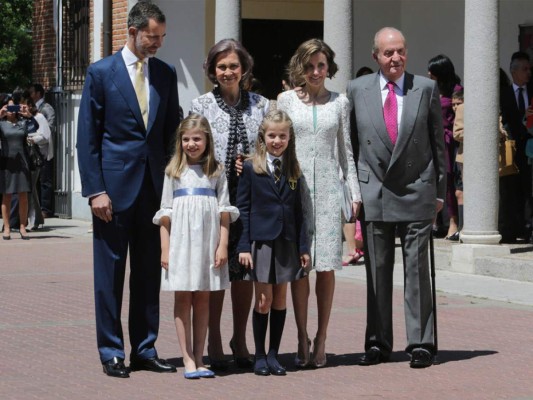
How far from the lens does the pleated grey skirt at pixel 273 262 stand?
794cm

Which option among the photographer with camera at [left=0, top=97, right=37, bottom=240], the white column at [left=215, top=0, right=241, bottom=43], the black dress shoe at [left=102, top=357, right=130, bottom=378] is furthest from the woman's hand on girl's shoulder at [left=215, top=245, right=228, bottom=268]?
the photographer with camera at [left=0, top=97, right=37, bottom=240]

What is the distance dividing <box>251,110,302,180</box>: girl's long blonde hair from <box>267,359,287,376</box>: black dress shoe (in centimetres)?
109

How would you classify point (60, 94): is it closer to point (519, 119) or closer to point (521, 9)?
point (521, 9)

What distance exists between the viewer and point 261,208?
795cm

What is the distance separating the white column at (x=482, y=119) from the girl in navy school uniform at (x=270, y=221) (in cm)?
546

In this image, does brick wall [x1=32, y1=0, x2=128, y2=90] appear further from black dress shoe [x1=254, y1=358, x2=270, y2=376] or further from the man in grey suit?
black dress shoe [x1=254, y1=358, x2=270, y2=376]

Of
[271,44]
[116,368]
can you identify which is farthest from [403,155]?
[271,44]

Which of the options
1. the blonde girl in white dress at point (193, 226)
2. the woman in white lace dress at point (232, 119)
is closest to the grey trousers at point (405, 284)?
A: the woman in white lace dress at point (232, 119)

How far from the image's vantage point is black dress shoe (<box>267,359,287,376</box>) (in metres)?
7.93

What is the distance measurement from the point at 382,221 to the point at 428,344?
0.80m

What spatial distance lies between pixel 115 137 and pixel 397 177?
175 centimetres

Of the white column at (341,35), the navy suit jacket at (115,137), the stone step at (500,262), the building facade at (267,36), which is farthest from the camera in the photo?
the white column at (341,35)

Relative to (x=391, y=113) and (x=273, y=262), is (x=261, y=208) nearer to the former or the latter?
(x=273, y=262)

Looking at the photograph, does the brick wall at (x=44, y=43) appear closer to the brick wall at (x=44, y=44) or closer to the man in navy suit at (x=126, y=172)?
the brick wall at (x=44, y=44)
